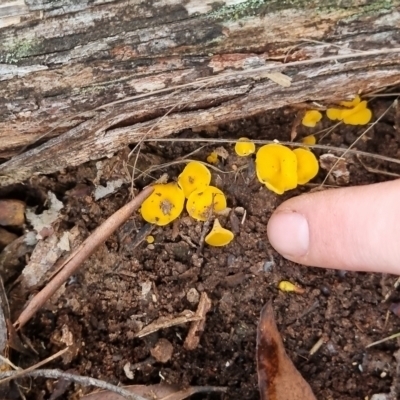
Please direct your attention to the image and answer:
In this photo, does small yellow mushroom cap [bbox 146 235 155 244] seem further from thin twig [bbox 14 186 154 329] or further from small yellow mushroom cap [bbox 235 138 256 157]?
small yellow mushroom cap [bbox 235 138 256 157]

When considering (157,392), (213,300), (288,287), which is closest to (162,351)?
(157,392)

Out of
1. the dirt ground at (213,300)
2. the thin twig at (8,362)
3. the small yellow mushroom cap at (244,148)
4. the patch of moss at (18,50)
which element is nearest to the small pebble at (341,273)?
the dirt ground at (213,300)

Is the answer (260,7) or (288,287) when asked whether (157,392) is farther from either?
(260,7)

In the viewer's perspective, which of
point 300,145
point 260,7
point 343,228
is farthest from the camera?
point 300,145

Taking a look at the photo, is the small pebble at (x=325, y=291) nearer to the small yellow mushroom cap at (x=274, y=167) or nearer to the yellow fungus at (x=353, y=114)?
the small yellow mushroom cap at (x=274, y=167)

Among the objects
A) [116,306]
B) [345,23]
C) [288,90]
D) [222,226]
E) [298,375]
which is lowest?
[298,375]

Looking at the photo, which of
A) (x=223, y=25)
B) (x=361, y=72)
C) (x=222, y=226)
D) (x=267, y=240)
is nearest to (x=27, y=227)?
(x=222, y=226)

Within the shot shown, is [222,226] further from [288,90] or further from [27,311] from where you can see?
[27,311]
